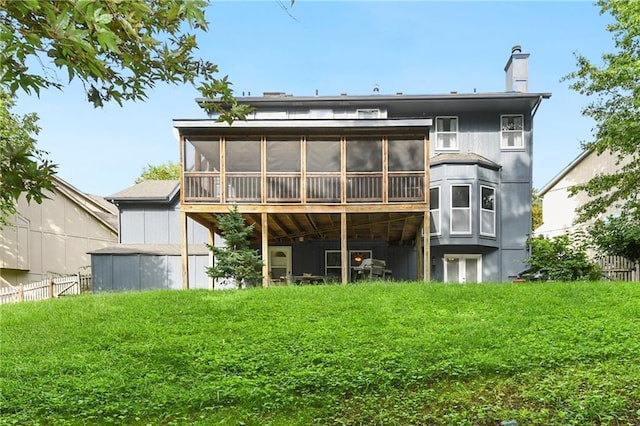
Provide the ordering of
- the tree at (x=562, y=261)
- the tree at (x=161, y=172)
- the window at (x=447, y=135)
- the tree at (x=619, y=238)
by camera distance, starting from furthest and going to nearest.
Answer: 1. the tree at (x=161, y=172)
2. the window at (x=447, y=135)
3. the tree at (x=562, y=261)
4. the tree at (x=619, y=238)

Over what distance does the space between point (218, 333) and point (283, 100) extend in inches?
445

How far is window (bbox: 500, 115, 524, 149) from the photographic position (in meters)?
15.4

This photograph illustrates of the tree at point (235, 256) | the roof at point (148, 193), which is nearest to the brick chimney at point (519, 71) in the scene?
the tree at point (235, 256)

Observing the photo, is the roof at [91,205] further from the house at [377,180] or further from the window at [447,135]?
the window at [447,135]

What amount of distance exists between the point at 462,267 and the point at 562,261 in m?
5.03

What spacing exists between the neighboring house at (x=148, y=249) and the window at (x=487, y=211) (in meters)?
10.9

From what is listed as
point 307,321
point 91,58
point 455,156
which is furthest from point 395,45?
point 455,156

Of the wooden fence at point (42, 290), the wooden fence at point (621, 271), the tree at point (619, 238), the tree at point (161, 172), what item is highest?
the tree at point (161, 172)

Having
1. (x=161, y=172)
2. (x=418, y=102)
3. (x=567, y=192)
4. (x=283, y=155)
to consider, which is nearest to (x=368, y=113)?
(x=418, y=102)

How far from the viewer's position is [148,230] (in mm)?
16266

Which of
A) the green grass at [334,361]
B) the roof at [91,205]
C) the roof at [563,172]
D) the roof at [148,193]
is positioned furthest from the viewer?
the roof at [91,205]

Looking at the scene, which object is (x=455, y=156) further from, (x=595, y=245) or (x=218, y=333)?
(x=218, y=333)

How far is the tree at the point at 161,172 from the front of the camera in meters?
37.8

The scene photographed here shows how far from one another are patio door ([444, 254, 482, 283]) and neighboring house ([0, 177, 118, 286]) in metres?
17.3
